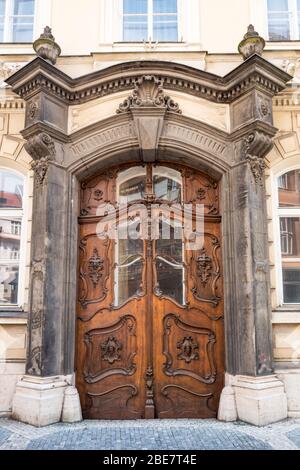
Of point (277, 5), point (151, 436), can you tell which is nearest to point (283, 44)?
point (277, 5)

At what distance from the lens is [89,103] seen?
5.67 m

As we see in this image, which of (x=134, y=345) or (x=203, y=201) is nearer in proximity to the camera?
(x=134, y=345)

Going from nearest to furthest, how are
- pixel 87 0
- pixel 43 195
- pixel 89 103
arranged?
1. pixel 43 195
2. pixel 89 103
3. pixel 87 0

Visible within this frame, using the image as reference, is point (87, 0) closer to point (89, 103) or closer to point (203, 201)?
point (89, 103)

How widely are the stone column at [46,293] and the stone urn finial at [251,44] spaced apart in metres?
2.84

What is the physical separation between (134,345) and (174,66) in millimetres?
3756

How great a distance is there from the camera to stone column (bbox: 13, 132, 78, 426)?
4.80 m

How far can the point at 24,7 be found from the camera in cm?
642

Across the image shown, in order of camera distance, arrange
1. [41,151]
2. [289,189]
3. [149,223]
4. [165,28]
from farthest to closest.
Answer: [165,28] < [289,189] < [149,223] < [41,151]

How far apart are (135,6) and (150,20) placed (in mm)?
373

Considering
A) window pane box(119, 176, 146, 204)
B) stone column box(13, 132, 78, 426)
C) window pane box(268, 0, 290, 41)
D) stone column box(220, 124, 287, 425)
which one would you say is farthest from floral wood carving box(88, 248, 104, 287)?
window pane box(268, 0, 290, 41)

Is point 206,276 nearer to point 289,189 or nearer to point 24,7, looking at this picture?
point 289,189
